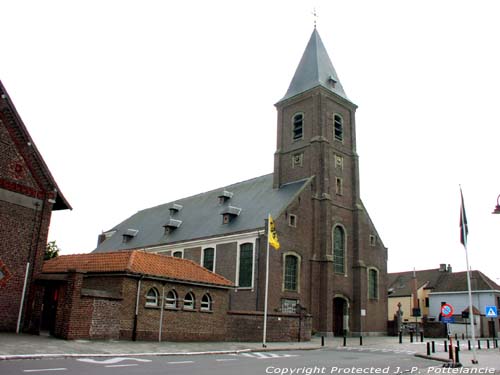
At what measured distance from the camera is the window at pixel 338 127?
139ft

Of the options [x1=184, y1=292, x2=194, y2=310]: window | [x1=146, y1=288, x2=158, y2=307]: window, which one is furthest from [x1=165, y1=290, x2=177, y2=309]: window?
[x1=184, y1=292, x2=194, y2=310]: window

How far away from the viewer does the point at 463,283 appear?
193ft

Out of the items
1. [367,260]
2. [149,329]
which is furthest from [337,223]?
[149,329]

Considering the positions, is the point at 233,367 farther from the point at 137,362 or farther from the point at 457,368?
the point at 457,368

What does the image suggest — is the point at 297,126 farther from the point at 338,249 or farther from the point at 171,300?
the point at 171,300

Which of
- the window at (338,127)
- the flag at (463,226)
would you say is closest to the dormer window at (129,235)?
the window at (338,127)

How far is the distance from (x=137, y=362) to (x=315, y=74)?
33623 mm

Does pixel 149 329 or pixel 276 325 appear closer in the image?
pixel 149 329

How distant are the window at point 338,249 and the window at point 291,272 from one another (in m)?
3.76

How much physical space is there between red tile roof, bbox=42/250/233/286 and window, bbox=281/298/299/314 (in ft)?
30.0

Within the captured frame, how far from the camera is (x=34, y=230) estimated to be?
23.2 m

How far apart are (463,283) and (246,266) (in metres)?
35.0

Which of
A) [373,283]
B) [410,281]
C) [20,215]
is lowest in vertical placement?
[373,283]

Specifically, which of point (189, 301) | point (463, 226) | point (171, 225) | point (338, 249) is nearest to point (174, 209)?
point (171, 225)
